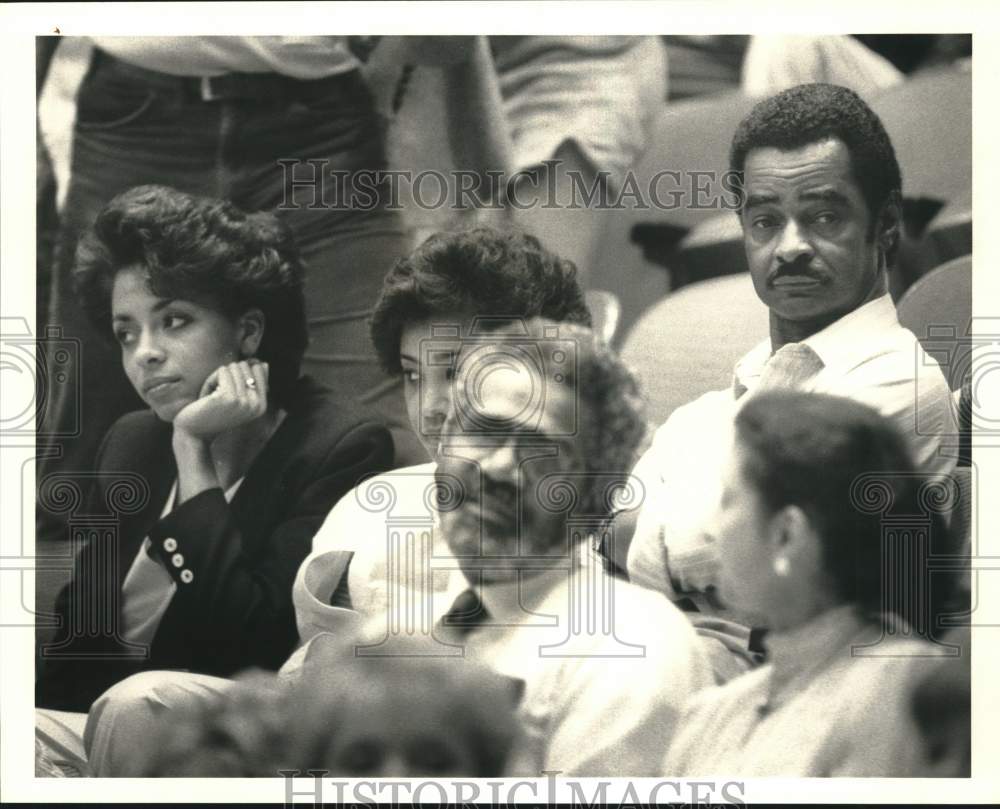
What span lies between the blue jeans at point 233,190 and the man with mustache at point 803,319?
847 millimetres

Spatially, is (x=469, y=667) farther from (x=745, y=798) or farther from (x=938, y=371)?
(x=938, y=371)

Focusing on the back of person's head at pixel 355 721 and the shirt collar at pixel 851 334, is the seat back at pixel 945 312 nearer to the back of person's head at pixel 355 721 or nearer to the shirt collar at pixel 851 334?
the shirt collar at pixel 851 334

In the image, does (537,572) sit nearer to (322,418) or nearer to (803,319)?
(322,418)

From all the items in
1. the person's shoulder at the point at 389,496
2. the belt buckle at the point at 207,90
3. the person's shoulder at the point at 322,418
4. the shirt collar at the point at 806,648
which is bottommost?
the shirt collar at the point at 806,648

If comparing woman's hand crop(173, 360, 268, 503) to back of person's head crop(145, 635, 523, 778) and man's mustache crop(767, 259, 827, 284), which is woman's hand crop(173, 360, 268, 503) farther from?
man's mustache crop(767, 259, 827, 284)

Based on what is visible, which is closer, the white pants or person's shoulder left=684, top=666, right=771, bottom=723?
person's shoulder left=684, top=666, right=771, bottom=723

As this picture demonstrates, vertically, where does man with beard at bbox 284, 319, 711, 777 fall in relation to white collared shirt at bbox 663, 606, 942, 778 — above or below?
above

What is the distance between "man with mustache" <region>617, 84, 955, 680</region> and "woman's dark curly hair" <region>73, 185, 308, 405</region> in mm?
1243

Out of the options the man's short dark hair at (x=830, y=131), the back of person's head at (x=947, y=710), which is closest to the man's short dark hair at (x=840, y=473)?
the back of person's head at (x=947, y=710)

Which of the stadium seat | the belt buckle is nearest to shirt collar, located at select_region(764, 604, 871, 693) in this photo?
Answer: the stadium seat

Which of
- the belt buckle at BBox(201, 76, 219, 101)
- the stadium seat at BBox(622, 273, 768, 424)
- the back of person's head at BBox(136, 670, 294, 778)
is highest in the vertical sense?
the belt buckle at BBox(201, 76, 219, 101)

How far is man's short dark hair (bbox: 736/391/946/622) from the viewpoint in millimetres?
3781

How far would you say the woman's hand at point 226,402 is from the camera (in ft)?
12.8

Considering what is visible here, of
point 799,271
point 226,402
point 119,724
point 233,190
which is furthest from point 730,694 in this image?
point 233,190
